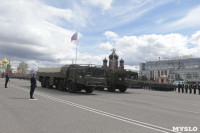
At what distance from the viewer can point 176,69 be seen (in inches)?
5709

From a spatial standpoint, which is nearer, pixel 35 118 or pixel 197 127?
pixel 197 127

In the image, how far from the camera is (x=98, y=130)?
575cm

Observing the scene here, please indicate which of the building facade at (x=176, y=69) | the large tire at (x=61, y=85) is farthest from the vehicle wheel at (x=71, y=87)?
the building facade at (x=176, y=69)

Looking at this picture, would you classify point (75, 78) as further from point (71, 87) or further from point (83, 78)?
point (71, 87)

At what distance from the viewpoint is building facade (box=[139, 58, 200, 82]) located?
132 m

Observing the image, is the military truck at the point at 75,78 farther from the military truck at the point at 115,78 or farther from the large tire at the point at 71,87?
the military truck at the point at 115,78

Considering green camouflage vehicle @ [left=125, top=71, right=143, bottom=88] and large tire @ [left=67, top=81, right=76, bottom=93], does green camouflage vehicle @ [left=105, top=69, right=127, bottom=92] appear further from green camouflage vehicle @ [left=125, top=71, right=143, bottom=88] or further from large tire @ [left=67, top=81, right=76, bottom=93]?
large tire @ [left=67, top=81, right=76, bottom=93]

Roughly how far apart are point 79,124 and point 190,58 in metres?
144

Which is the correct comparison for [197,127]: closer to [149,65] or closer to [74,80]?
[74,80]

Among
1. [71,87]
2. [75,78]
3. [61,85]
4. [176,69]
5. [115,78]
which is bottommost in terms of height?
[71,87]

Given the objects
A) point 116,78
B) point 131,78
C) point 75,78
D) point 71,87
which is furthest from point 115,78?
point 75,78

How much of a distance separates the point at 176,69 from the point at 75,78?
454ft

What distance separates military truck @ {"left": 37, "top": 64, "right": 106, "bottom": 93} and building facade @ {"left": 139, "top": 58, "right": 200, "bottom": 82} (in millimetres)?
107506

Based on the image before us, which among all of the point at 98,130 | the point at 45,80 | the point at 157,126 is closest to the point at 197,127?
the point at 157,126
